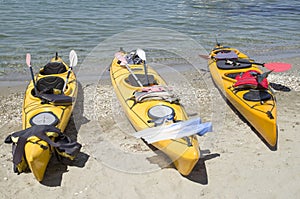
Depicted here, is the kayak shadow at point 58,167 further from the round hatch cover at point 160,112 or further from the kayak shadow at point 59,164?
the round hatch cover at point 160,112

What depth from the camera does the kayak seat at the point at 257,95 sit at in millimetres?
4894

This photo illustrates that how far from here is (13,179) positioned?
394cm

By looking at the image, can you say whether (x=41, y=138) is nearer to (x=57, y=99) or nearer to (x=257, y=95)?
(x=57, y=99)

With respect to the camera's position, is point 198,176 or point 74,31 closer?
point 198,176

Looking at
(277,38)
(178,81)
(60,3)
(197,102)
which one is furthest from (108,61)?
(60,3)

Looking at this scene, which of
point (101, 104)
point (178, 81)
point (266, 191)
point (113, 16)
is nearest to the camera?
point (266, 191)

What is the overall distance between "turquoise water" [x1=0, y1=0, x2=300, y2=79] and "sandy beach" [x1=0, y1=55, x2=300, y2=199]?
12.5 ft

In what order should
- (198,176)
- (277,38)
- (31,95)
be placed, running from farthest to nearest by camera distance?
(277,38) < (31,95) < (198,176)

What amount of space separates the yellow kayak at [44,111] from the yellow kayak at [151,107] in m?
0.86

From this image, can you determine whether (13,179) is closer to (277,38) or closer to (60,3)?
(277,38)

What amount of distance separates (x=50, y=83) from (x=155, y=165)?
2.45m

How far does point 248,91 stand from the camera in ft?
17.0

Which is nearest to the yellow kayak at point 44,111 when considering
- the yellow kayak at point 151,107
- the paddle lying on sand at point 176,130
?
the yellow kayak at point 151,107

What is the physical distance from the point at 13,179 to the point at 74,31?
7.70 meters
